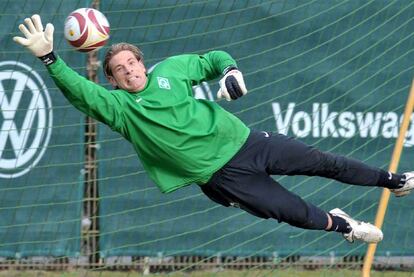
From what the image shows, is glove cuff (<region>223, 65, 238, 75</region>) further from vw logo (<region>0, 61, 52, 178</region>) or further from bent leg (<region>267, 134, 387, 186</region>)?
vw logo (<region>0, 61, 52, 178</region>)

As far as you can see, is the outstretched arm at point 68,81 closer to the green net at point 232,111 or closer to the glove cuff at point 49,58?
the glove cuff at point 49,58

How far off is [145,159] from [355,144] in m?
3.11

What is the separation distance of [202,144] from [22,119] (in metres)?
2.72

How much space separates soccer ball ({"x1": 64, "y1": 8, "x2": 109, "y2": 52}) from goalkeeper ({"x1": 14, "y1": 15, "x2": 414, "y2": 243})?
120 millimetres

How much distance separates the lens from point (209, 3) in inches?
377

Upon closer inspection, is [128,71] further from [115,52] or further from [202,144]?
[202,144]

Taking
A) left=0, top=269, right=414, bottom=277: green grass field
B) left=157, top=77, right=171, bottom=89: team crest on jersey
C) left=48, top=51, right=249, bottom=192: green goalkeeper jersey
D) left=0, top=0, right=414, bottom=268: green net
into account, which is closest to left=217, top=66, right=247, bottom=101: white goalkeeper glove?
left=48, top=51, right=249, bottom=192: green goalkeeper jersey

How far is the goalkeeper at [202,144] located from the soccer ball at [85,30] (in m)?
0.12

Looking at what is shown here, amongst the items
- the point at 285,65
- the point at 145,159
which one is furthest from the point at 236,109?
the point at 145,159

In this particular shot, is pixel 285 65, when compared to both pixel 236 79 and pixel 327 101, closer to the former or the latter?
pixel 327 101

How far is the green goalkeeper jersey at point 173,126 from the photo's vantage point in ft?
22.8

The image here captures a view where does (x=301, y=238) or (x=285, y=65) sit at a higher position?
(x=285, y=65)

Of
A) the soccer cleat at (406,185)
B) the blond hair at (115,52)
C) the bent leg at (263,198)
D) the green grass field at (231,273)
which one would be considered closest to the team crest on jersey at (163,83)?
the blond hair at (115,52)

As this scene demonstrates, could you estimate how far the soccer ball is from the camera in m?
6.93
